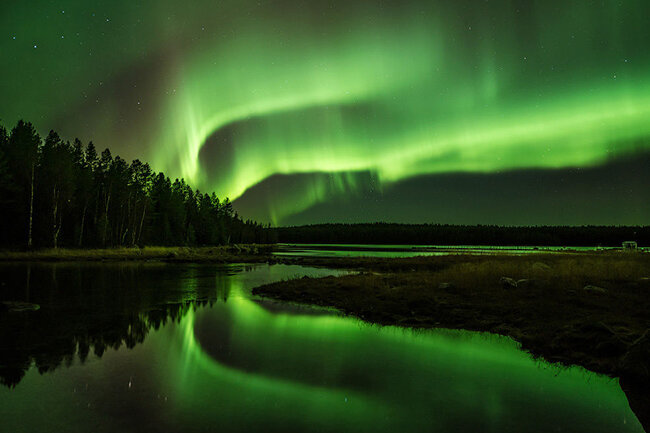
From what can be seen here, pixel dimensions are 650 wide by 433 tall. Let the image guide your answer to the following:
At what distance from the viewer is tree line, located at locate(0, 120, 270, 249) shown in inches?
2395

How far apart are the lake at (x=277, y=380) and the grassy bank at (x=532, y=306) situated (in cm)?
115

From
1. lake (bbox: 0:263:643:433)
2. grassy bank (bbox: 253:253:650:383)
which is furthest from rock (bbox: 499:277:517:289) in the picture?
lake (bbox: 0:263:643:433)

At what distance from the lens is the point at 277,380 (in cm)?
1016

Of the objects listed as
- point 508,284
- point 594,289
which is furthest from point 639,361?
point 508,284

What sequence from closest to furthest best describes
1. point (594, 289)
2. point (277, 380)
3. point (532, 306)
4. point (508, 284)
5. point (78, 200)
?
point (277, 380), point (532, 306), point (594, 289), point (508, 284), point (78, 200)

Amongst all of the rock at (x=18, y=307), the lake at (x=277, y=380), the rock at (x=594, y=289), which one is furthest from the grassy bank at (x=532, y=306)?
the rock at (x=18, y=307)

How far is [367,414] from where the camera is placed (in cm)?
814

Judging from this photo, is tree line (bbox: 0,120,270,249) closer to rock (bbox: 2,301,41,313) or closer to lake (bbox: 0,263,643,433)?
rock (bbox: 2,301,41,313)

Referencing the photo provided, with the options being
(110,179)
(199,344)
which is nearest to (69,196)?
(110,179)

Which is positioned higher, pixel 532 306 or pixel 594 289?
pixel 594 289

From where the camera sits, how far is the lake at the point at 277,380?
7758 mm

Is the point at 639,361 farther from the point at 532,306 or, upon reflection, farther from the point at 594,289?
the point at 594,289

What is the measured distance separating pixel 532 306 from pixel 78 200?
7982cm

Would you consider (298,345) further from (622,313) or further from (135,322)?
(622,313)
